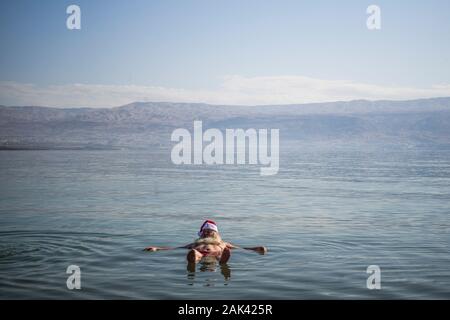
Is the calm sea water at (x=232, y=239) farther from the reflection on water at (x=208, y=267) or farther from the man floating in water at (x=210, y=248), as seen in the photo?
the man floating in water at (x=210, y=248)

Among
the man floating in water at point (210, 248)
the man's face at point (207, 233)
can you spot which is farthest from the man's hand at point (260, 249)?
the man's face at point (207, 233)

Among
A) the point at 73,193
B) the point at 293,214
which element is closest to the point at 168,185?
the point at 73,193

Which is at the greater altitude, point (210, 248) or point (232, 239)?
point (210, 248)

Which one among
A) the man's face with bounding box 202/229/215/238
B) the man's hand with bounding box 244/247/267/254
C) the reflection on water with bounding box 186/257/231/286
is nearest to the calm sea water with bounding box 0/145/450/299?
the reflection on water with bounding box 186/257/231/286

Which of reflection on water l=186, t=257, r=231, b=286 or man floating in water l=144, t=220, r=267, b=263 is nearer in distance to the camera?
reflection on water l=186, t=257, r=231, b=286

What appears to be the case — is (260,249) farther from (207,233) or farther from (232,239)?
(232,239)

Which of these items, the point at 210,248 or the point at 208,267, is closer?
the point at 208,267

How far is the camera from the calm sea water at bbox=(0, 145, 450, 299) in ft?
51.3

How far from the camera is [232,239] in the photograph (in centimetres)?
2334

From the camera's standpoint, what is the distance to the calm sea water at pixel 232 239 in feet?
51.3

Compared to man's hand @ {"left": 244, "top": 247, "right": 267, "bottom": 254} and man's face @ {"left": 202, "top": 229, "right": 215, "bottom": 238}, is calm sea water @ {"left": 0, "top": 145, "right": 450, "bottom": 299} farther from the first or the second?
man's face @ {"left": 202, "top": 229, "right": 215, "bottom": 238}

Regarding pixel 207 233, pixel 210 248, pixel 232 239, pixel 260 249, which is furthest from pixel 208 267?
pixel 232 239

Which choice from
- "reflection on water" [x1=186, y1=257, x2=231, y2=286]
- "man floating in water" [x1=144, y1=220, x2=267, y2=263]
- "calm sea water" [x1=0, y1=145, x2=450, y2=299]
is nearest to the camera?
"calm sea water" [x1=0, y1=145, x2=450, y2=299]

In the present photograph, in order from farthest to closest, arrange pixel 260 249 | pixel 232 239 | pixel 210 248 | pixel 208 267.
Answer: pixel 232 239
pixel 260 249
pixel 210 248
pixel 208 267
